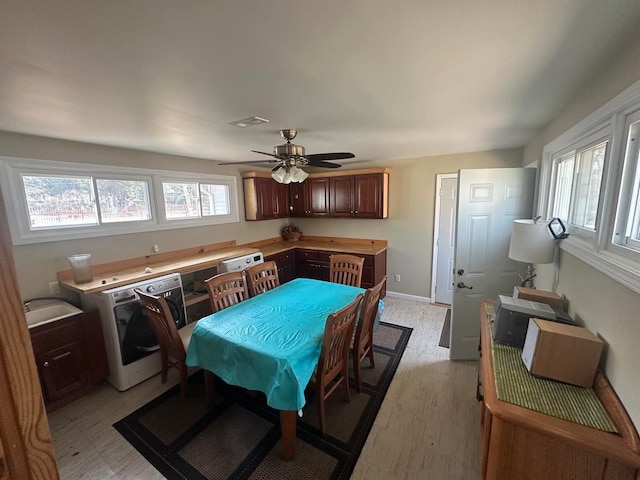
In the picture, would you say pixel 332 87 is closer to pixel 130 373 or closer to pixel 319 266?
pixel 130 373

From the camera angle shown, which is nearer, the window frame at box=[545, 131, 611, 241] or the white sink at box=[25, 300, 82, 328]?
the window frame at box=[545, 131, 611, 241]

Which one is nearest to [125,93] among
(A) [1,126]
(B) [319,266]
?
(A) [1,126]

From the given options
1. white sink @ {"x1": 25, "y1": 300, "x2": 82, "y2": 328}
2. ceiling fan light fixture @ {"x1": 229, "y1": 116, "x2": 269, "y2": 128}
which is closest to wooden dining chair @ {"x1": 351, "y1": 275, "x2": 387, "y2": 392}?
ceiling fan light fixture @ {"x1": 229, "y1": 116, "x2": 269, "y2": 128}

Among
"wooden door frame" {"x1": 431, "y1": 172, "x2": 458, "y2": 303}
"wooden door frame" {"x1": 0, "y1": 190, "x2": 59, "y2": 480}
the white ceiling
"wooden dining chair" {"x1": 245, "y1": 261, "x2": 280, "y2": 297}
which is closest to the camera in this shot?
"wooden door frame" {"x1": 0, "y1": 190, "x2": 59, "y2": 480}

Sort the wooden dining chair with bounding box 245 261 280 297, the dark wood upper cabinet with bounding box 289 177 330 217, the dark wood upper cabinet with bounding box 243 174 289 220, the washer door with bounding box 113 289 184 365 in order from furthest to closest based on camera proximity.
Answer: the dark wood upper cabinet with bounding box 289 177 330 217 < the dark wood upper cabinet with bounding box 243 174 289 220 < the wooden dining chair with bounding box 245 261 280 297 < the washer door with bounding box 113 289 184 365

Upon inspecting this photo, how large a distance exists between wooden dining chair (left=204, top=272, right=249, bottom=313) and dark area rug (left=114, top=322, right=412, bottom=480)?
0.77 metres

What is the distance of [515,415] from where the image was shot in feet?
3.73

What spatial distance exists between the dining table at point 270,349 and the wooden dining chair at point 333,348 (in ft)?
0.30

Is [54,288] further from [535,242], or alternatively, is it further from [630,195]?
[630,195]

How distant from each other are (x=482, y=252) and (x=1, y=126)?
422cm

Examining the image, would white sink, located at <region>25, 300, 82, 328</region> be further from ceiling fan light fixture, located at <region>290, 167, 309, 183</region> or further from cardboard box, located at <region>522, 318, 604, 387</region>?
cardboard box, located at <region>522, 318, 604, 387</region>

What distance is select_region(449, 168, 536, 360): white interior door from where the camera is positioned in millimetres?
2531

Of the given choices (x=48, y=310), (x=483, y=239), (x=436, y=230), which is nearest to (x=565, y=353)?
(x=483, y=239)

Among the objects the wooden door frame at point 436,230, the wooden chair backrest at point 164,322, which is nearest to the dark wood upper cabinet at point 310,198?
the wooden door frame at point 436,230
